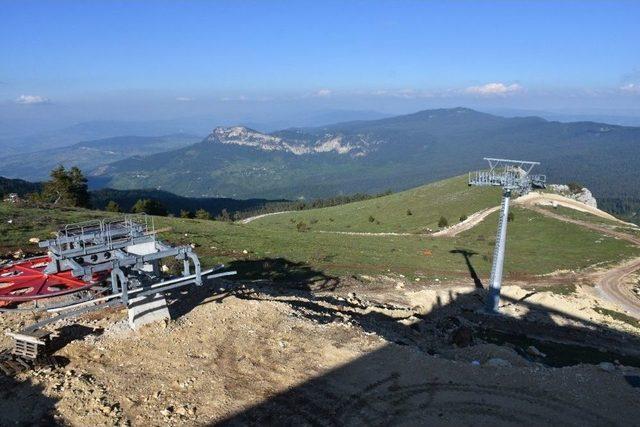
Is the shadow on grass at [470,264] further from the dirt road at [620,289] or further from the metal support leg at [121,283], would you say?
the metal support leg at [121,283]

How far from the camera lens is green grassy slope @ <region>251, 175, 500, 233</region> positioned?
8438cm

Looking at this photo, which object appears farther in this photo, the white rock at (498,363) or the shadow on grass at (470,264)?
the shadow on grass at (470,264)

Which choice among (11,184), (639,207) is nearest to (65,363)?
(11,184)

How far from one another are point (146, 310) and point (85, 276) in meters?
2.75

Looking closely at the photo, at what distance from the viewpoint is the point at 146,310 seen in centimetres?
2022

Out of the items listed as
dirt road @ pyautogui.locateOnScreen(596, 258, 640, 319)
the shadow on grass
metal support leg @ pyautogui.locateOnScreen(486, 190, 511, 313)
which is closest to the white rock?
metal support leg @ pyautogui.locateOnScreen(486, 190, 511, 313)

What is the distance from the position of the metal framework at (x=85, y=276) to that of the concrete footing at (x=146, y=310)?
0.42m

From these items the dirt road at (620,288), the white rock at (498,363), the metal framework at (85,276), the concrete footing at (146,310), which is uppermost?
the metal framework at (85,276)

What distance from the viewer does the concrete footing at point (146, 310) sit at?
19953 millimetres

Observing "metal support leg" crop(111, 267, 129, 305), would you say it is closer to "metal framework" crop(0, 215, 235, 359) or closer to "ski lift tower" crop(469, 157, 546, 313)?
"metal framework" crop(0, 215, 235, 359)

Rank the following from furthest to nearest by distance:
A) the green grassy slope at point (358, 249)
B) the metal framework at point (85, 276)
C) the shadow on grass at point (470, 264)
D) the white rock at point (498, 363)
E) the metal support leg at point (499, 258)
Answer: the shadow on grass at point (470, 264) → the green grassy slope at point (358, 249) → the metal support leg at point (499, 258) → the white rock at point (498, 363) → the metal framework at point (85, 276)

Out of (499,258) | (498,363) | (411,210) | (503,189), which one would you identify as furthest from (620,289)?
(411,210)

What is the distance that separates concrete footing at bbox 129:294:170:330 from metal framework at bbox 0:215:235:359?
16.5 inches

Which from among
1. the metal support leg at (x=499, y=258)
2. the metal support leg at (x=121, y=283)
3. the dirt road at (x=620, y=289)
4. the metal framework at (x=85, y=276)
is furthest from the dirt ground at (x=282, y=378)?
the dirt road at (x=620, y=289)
